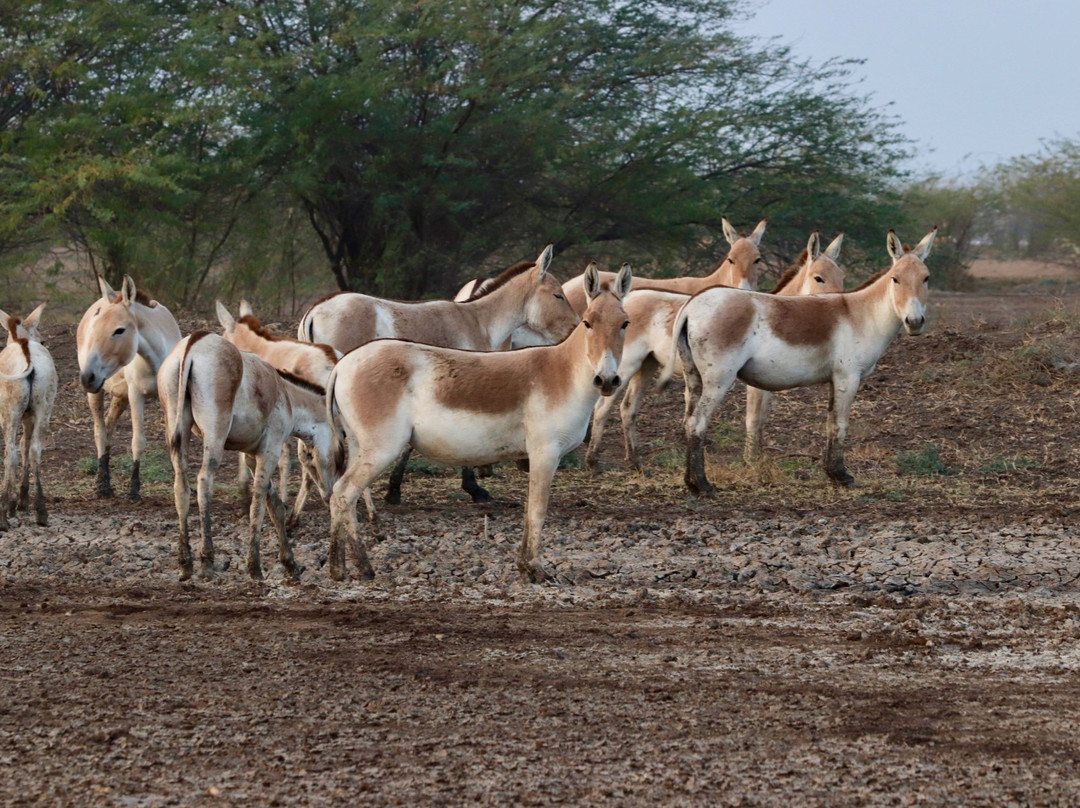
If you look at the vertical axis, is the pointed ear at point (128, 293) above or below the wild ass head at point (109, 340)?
above

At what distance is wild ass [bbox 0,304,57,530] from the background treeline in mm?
10335

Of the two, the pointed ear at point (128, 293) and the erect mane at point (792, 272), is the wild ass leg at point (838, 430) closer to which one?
the erect mane at point (792, 272)

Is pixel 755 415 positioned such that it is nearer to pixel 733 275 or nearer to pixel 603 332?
pixel 733 275

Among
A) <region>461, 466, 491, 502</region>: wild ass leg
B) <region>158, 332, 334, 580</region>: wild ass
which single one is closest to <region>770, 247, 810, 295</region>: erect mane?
<region>461, 466, 491, 502</region>: wild ass leg

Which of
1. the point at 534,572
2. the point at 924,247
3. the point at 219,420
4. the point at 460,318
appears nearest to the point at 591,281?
the point at 534,572

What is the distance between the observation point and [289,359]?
442 inches

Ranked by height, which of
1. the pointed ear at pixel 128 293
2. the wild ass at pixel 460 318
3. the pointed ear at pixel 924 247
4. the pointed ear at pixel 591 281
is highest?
the pointed ear at pixel 924 247

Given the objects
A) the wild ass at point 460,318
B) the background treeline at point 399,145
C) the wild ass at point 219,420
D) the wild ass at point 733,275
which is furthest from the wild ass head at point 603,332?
the background treeline at point 399,145

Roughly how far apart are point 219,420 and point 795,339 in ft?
19.1

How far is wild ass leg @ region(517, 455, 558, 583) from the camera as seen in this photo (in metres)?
8.69

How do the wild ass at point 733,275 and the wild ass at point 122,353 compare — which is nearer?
the wild ass at point 122,353

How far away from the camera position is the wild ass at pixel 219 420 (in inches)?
346

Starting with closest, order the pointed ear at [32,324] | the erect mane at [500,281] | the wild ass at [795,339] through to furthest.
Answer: the pointed ear at [32,324], the wild ass at [795,339], the erect mane at [500,281]

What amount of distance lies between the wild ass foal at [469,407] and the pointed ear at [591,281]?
10 millimetres
